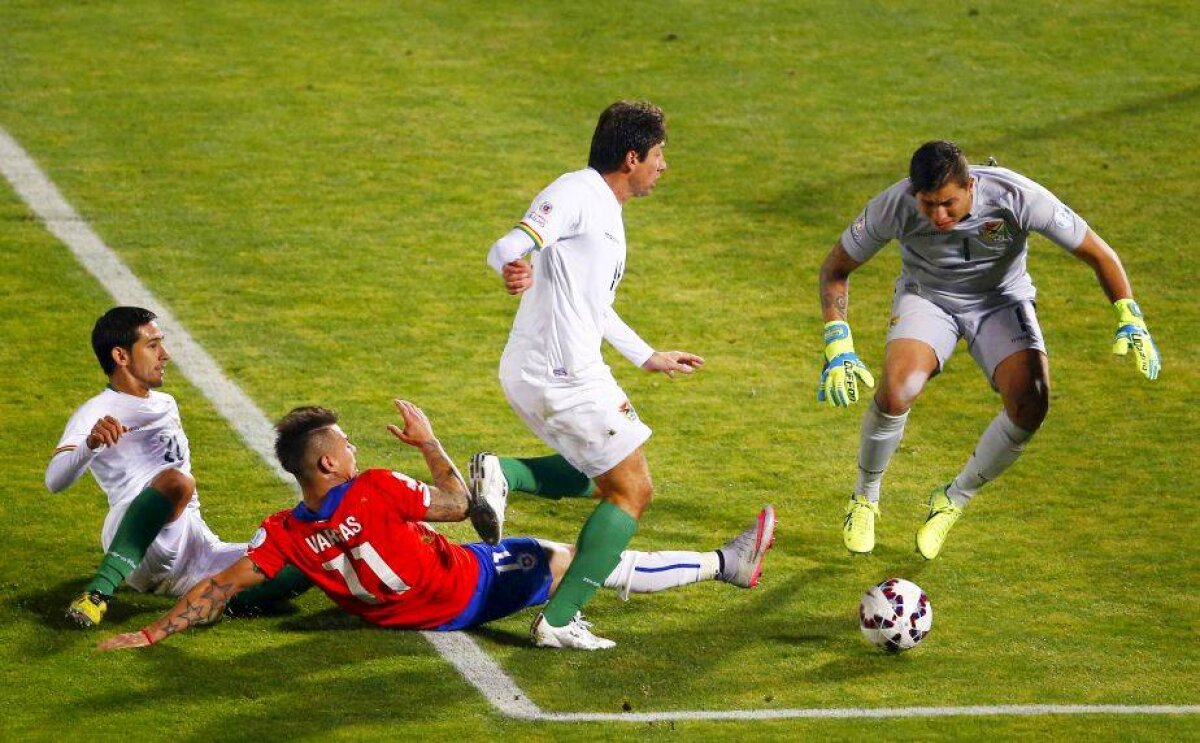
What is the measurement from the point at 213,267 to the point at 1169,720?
24.1 ft

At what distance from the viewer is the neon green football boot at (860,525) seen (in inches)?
325

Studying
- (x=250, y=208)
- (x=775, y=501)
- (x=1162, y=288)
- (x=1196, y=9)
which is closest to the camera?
(x=775, y=501)

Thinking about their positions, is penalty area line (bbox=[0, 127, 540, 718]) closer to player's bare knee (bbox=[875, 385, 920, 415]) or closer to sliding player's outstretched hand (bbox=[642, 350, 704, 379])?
sliding player's outstretched hand (bbox=[642, 350, 704, 379])

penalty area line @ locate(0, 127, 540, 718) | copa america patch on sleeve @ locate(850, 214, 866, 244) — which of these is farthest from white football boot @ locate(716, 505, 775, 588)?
copa america patch on sleeve @ locate(850, 214, 866, 244)

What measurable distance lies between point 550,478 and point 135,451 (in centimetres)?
173

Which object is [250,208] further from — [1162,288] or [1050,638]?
[1050,638]

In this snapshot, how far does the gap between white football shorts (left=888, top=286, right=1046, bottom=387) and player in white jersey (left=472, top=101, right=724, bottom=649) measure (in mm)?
1824

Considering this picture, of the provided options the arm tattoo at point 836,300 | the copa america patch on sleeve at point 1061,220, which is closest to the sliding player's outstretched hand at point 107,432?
the arm tattoo at point 836,300

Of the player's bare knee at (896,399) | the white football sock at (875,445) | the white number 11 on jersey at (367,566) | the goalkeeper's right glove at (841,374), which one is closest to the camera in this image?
the white number 11 on jersey at (367,566)

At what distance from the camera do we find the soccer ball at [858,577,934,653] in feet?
23.3

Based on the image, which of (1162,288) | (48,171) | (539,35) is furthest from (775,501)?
(539,35)

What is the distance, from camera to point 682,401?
10445mm

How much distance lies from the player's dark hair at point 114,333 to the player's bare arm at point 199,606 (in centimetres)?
122

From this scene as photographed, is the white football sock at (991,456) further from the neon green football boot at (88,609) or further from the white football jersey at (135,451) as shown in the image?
the neon green football boot at (88,609)
